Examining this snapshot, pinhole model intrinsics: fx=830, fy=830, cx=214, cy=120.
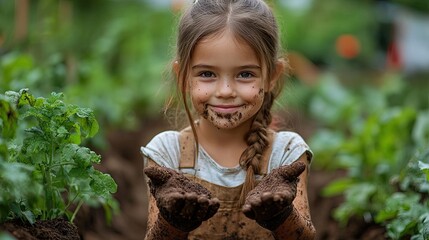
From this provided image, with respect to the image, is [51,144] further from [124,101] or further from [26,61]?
[124,101]

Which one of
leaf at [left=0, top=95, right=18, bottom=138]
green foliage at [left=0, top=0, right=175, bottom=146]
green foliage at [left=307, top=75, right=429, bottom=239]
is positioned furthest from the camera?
green foliage at [left=0, top=0, right=175, bottom=146]

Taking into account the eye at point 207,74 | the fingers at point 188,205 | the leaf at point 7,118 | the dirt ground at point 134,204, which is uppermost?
the leaf at point 7,118

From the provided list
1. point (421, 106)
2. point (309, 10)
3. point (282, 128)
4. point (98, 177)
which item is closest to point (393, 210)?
point (282, 128)

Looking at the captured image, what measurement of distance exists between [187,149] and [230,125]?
260mm

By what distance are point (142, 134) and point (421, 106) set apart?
258 cm

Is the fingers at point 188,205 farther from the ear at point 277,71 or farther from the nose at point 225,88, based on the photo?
the ear at point 277,71

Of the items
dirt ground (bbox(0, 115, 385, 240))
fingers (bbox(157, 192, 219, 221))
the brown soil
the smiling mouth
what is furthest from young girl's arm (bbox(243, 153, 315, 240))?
dirt ground (bbox(0, 115, 385, 240))

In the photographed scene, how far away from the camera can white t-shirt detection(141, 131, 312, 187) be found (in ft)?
10.3

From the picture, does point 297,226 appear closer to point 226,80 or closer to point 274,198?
point 274,198

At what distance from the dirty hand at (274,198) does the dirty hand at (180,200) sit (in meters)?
0.12

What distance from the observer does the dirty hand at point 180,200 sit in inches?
99.7

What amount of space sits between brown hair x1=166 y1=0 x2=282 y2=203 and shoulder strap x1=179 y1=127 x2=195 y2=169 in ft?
0.18

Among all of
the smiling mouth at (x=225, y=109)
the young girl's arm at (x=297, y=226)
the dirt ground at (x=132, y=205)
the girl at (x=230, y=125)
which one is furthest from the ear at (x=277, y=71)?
the dirt ground at (x=132, y=205)

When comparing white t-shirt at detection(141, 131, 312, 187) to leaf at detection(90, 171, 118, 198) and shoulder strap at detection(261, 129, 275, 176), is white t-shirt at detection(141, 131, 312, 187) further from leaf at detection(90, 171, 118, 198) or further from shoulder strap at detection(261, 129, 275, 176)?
leaf at detection(90, 171, 118, 198)
